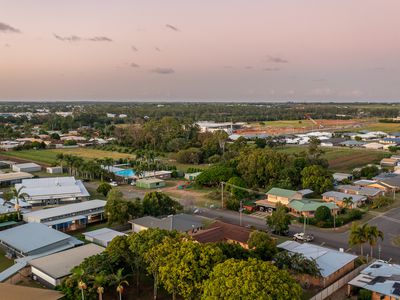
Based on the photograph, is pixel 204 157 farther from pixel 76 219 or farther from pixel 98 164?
pixel 76 219

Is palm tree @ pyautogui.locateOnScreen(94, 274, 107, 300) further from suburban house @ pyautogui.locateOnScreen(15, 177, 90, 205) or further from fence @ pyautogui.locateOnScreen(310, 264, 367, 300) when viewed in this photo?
suburban house @ pyautogui.locateOnScreen(15, 177, 90, 205)

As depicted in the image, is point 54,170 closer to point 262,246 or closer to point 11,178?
point 11,178

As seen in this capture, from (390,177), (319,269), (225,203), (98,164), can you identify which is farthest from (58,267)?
(390,177)

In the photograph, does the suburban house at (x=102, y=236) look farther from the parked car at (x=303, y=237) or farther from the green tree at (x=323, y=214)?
the green tree at (x=323, y=214)

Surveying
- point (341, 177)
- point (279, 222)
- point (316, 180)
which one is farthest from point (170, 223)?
point (341, 177)

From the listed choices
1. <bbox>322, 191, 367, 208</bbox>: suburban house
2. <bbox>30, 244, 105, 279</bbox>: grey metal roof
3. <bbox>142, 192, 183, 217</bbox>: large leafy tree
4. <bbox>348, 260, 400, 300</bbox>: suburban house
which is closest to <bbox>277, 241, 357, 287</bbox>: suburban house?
<bbox>348, 260, 400, 300</bbox>: suburban house

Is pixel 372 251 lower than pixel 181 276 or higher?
lower
